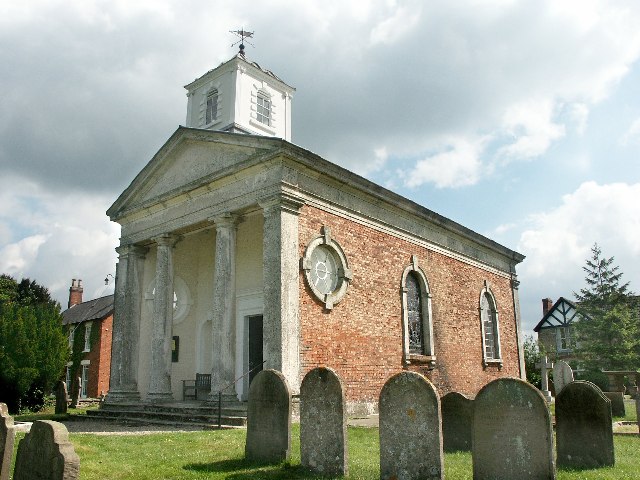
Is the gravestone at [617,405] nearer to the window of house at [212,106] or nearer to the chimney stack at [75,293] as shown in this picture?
the window of house at [212,106]

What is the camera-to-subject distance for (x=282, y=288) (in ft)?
45.1

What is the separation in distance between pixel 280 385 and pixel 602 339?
38790 millimetres

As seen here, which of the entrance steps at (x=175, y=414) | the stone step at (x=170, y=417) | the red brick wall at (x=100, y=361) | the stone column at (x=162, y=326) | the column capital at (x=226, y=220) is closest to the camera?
the stone step at (x=170, y=417)

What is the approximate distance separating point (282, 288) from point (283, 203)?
7.30 ft

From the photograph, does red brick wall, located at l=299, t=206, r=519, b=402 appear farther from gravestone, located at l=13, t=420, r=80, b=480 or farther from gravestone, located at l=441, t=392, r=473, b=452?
gravestone, located at l=13, t=420, r=80, b=480

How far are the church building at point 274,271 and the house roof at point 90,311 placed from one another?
672 inches

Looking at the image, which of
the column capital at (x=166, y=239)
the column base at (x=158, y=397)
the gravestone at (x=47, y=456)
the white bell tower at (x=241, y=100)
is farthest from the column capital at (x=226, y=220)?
the gravestone at (x=47, y=456)

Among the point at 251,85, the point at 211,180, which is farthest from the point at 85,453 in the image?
the point at 251,85

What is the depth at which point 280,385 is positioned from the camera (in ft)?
27.1

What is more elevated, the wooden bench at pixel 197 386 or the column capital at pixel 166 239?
the column capital at pixel 166 239

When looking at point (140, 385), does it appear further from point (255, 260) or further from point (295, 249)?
point (295, 249)

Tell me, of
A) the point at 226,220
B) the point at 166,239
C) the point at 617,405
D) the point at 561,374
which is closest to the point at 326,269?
the point at 226,220

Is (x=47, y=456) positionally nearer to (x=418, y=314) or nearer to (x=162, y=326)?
(x=162, y=326)

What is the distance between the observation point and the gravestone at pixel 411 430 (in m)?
6.68
